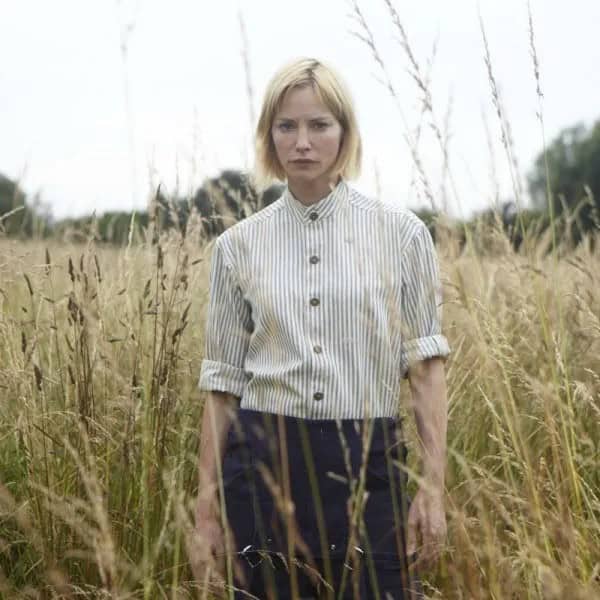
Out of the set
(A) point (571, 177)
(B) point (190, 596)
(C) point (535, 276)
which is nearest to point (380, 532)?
(B) point (190, 596)

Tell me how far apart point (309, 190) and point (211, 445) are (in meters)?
0.61

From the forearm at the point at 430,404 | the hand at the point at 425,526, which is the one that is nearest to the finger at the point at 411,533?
the hand at the point at 425,526

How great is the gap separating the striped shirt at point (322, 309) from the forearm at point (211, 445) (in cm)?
5

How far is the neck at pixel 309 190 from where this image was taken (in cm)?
201

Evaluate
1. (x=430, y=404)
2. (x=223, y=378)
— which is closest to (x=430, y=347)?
(x=430, y=404)

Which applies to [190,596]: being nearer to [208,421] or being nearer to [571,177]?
[208,421]

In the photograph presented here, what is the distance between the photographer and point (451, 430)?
2.81 meters

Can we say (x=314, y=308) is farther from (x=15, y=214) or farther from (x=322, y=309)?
(x=15, y=214)

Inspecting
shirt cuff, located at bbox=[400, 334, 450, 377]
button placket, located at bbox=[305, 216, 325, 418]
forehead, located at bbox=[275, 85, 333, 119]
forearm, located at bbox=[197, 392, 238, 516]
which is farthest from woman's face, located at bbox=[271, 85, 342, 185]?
forearm, located at bbox=[197, 392, 238, 516]

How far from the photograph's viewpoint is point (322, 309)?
190 centimetres

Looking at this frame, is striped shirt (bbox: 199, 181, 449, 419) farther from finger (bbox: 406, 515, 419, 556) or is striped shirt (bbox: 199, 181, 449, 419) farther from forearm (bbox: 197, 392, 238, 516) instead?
finger (bbox: 406, 515, 419, 556)

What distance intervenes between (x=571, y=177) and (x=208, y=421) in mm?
35128

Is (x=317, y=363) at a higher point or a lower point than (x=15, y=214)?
lower

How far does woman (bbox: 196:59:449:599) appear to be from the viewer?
183 cm
